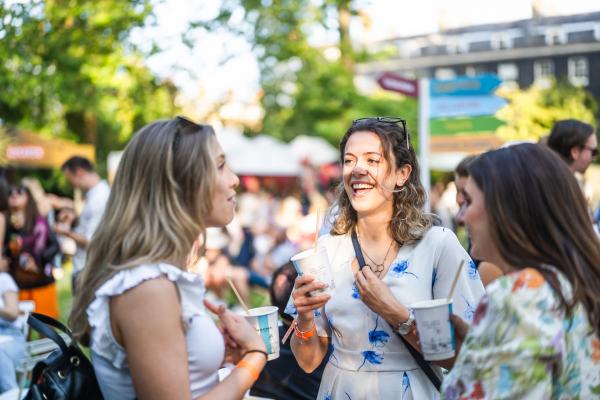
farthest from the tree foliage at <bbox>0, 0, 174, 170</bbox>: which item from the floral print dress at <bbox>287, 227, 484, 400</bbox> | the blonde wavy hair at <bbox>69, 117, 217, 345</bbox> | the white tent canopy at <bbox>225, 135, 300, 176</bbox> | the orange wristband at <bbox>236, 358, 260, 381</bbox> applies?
the white tent canopy at <bbox>225, 135, 300, 176</bbox>

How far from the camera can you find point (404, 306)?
88.0 inches

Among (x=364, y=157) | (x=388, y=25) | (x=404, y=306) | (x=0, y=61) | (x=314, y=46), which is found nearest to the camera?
(x=404, y=306)

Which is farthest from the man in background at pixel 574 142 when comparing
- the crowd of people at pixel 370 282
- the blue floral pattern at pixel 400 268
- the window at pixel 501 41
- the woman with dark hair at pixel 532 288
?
the window at pixel 501 41

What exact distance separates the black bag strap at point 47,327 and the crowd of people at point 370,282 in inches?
4.0

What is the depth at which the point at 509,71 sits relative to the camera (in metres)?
57.4

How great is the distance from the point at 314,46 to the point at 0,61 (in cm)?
1079

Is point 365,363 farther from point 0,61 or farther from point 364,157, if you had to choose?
point 0,61

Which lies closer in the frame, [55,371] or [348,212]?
[55,371]

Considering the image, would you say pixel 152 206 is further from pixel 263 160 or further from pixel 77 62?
pixel 263 160

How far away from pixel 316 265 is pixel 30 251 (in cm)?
549

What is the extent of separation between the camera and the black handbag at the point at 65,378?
1.89 metres

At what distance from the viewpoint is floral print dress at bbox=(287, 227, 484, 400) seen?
2332mm

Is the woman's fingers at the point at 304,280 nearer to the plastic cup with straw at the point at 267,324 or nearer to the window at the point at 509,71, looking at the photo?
the plastic cup with straw at the point at 267,324

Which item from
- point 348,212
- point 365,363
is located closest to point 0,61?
point 348,212
